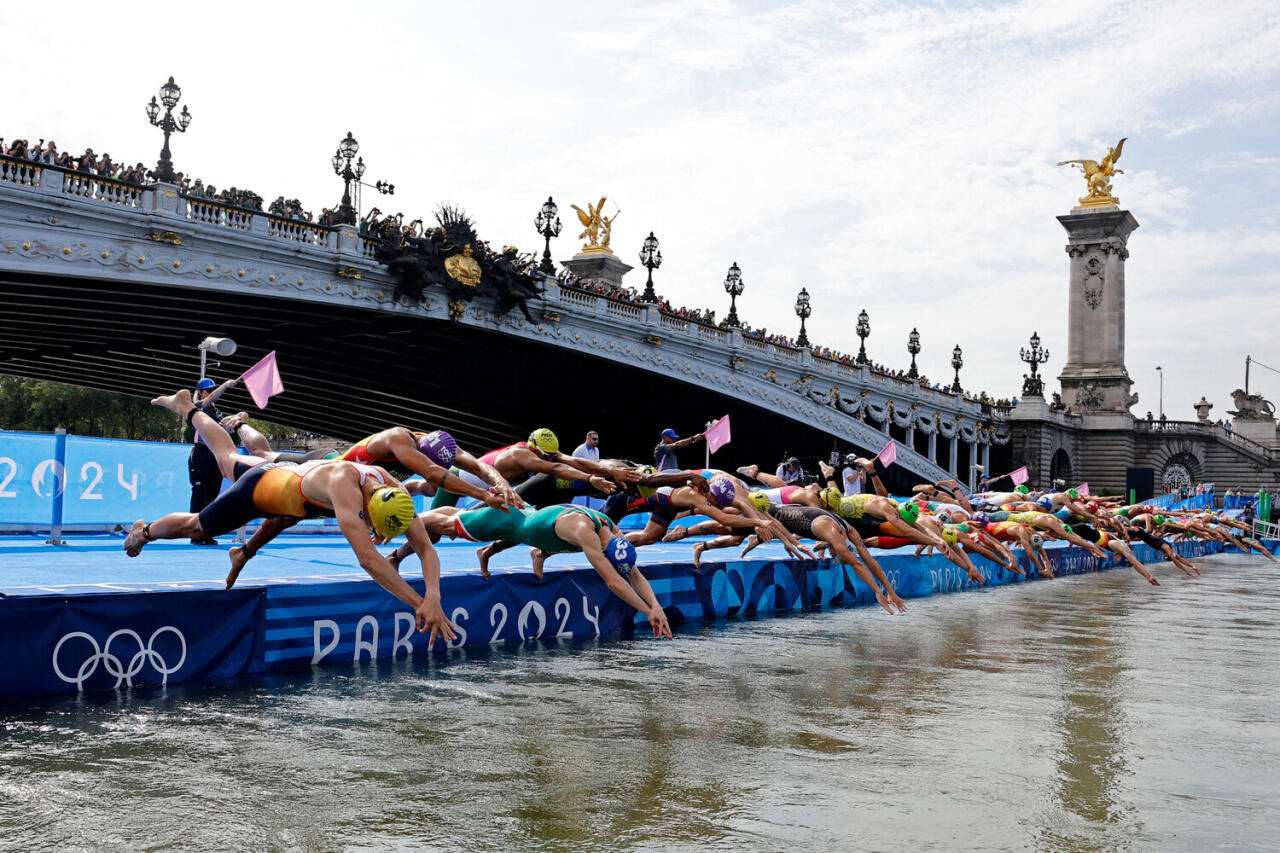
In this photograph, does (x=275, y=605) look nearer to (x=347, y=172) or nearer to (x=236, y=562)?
(x=236, y=562)

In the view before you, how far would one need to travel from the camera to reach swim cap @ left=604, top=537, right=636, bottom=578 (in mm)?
12148

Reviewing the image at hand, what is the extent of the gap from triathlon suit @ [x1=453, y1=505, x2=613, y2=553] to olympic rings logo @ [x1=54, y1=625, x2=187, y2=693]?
3427 mm

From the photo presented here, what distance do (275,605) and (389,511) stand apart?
2548 mm

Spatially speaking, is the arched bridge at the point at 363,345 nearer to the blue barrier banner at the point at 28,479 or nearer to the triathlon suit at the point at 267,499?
the blue barrier banner at the point at 28,479

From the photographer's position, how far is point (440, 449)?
10.5 meters

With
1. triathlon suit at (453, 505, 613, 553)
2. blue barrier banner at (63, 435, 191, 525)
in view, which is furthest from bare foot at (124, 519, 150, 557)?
blue barrier banner at (63, 435, 191, 525)

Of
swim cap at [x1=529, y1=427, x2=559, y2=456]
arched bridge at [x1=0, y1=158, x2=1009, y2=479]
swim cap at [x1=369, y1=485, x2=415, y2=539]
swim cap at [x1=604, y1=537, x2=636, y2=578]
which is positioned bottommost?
swim cap at [x1=604, y1=537, x2=636, y2=578]

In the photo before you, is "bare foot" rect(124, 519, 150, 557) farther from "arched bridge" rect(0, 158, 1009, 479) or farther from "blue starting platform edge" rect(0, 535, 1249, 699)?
"arched bridge" rect(0, 158, 1009, 479)

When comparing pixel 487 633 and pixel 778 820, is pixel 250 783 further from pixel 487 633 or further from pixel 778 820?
pixel 487 633

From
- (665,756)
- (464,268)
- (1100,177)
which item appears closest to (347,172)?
(464,268)

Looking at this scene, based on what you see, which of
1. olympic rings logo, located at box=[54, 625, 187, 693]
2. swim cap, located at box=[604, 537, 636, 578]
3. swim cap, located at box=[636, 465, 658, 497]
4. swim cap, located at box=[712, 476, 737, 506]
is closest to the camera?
olympic rings logo, located at box=[54, 625, 187, 693]

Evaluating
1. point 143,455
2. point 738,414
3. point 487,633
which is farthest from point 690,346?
point 487,633

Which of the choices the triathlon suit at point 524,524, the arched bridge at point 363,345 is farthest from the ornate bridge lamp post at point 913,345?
the triathlon suit at point 524,524

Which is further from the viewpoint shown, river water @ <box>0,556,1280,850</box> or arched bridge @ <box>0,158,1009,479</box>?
arched bridge @ <box>0,158,1009,479</box>
